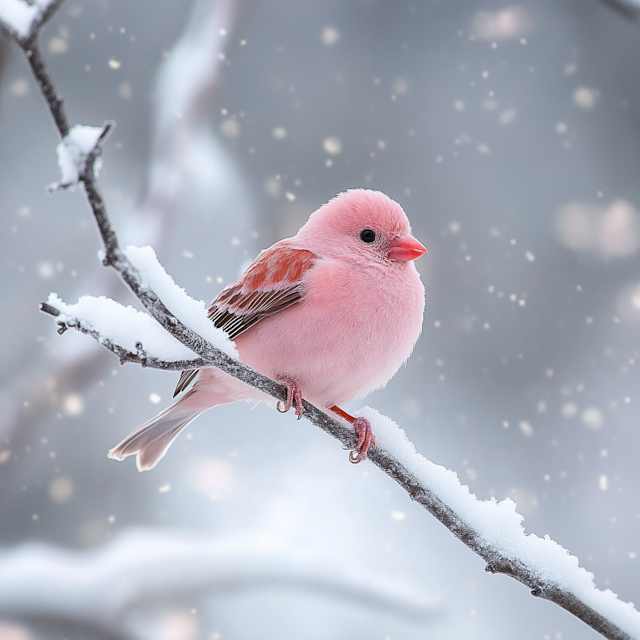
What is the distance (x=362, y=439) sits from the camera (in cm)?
111

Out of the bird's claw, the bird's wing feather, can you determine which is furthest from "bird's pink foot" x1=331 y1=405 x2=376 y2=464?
the bird's wing feather

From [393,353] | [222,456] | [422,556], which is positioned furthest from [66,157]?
[422,556]

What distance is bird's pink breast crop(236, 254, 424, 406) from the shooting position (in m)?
1.21

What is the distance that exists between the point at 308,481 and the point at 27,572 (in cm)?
127

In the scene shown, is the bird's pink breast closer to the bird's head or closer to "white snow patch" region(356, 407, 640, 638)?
the bird's head

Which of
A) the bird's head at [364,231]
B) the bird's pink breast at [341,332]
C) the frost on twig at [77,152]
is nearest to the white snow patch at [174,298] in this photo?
the frost on twig at [77,152]

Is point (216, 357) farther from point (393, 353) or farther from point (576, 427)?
point (576, 427)

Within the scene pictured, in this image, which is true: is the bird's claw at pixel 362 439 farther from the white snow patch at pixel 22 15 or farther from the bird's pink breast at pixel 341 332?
the white snow patch at pixel 22 15

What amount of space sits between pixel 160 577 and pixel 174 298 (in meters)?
2.37

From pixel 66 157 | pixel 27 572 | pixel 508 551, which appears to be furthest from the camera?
pixel 27 572

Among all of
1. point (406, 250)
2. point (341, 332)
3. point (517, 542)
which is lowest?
point (517, 542)

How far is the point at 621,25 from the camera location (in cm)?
289

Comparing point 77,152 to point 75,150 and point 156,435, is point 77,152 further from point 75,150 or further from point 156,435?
point 156,435

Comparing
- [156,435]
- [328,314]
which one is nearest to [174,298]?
[328,314]
